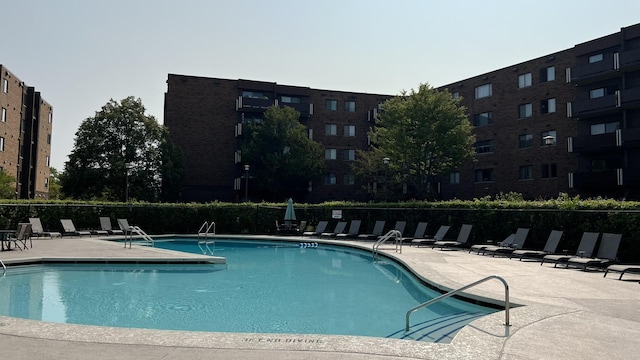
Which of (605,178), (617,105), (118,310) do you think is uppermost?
(617,105)

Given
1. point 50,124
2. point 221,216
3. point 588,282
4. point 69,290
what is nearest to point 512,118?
point 221,216

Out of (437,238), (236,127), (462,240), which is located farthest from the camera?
(236,127)

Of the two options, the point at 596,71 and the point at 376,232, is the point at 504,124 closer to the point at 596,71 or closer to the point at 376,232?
the point at 596,71

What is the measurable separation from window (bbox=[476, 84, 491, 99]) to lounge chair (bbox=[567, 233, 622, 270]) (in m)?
28.8

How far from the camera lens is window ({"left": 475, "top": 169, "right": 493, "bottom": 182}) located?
38844 mm

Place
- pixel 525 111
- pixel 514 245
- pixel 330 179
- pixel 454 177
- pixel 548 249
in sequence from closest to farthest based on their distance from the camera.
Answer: pixel 548 249 → pixel 514 245 → pixel 525 111 → pixel 454 177 → pixel 330 179

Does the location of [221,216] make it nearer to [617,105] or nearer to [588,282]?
[588,282]

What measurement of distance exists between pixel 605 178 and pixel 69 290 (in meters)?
31.4

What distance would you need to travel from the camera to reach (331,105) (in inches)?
1876

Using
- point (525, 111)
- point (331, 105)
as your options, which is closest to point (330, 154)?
point (331, 105)

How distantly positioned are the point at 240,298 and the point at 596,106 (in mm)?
29861

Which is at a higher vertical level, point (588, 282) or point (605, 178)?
point (605, 178)

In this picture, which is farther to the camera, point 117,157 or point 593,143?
point 117,157

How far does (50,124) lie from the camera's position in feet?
175
